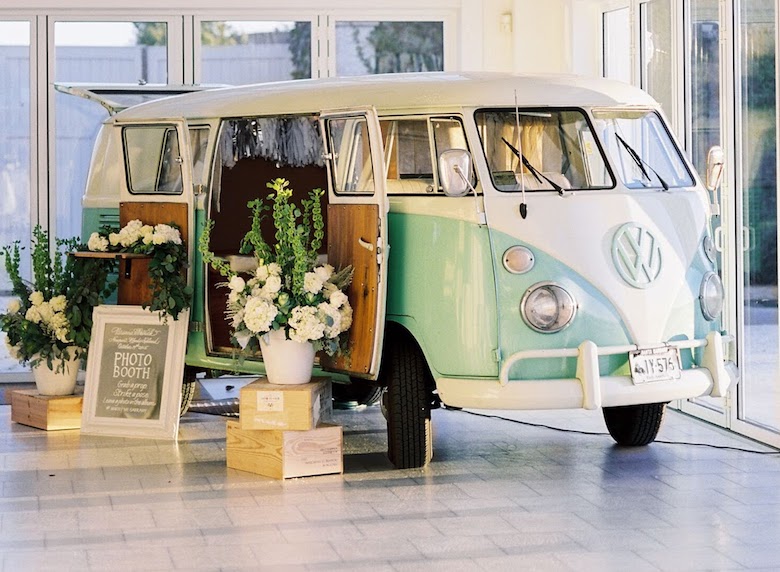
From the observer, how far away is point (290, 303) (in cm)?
703

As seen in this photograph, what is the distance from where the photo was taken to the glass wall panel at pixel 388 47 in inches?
444

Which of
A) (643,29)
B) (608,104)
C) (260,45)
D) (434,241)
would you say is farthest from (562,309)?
(260,45)

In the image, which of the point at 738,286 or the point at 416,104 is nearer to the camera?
the point at 416,104

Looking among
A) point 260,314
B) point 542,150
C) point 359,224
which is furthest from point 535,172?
point 260,314

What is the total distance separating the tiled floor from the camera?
5.43 metres

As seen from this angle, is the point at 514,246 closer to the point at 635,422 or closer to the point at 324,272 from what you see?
the point at 324,272

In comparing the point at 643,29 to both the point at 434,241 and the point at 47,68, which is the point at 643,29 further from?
the point at 47,68

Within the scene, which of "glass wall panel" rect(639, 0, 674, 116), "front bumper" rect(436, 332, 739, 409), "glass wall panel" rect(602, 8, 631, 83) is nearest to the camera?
"front bumper" rect(436, 332, 739, 409)

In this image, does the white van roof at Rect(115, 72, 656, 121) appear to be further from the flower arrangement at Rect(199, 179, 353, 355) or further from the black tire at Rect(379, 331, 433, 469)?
the black tire at Rect(379, 331, 433, 469)

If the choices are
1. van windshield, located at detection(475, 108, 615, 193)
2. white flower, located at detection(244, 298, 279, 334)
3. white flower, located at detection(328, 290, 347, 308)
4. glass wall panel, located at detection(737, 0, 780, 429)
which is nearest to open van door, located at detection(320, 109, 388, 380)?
white flower, located at detection(328, 290, 347, 308)

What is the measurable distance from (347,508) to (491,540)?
88 cm

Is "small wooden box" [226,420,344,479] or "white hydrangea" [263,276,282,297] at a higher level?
"white hydrangea" [263,276,282,297]

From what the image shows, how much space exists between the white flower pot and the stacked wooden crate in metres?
0.06

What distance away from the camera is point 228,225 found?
8617 mm
